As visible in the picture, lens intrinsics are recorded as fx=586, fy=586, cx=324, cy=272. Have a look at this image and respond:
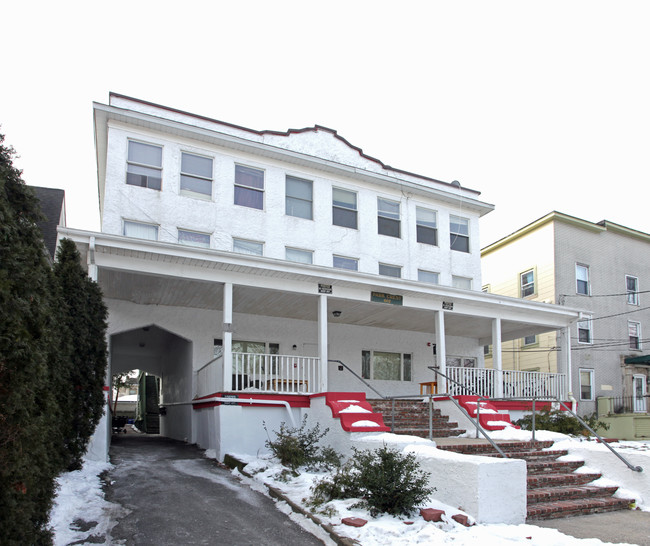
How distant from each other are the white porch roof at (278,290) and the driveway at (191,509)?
3820 mm

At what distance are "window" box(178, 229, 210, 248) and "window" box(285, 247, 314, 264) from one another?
2.33m

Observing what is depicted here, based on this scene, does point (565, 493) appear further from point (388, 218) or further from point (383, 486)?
point (388, 218)

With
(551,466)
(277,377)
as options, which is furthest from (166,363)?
(551,466)

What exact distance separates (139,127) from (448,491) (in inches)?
476

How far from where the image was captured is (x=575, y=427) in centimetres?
1309

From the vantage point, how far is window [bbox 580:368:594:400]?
942 inches

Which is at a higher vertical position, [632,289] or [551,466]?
[632,289]

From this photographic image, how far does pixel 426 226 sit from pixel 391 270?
218 centimetres

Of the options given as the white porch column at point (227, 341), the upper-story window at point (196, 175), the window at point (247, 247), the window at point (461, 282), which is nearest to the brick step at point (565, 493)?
the white porch column at point (227, 341)

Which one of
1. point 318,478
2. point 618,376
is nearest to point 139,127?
point 318,478

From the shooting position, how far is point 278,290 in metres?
13.0

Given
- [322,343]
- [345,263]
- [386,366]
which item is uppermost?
[345,263]

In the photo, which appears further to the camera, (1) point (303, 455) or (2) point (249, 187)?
(2) point (249, 187)

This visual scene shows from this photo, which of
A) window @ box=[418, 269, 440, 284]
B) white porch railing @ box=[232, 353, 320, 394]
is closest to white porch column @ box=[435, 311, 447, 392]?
white porch railing @ box=[232, 353, 320, 394]
